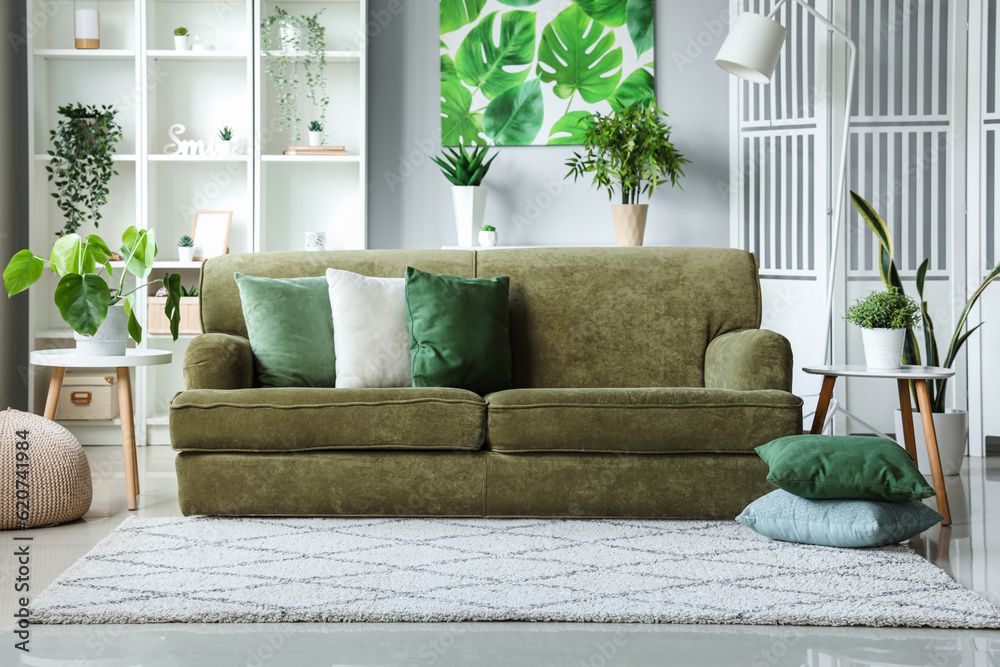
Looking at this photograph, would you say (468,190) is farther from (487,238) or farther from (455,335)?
(455,335)

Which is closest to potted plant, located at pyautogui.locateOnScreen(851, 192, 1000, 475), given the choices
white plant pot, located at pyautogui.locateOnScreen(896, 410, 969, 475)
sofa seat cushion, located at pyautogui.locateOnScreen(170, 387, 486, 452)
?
white plant pot, located at pyautogui.locateOnScreen(896, 410, 969, 475)

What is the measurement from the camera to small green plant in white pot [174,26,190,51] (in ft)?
13.9

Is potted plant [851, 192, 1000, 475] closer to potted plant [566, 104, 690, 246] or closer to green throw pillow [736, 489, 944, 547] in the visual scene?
potted plant [566, 104, 690, 246]

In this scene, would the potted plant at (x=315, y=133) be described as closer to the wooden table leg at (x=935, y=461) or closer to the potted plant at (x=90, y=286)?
the potted plant at (x=90, y=286)

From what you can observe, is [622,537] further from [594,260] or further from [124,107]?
[124,107]

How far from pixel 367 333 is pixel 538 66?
2.08 metres

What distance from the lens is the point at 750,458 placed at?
2648 millimetres

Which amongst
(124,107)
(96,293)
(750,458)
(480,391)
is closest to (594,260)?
(480,391)

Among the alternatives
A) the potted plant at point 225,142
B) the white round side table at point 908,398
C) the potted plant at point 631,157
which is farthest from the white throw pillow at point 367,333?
the potted plant at point 225,142

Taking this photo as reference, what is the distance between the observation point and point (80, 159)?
422 centimetres

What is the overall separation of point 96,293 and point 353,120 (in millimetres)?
2015

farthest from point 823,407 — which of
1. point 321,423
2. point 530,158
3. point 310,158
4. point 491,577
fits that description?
point 310,158

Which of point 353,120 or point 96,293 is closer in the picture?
point 96,293

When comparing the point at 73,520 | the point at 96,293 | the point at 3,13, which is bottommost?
the point at 73,520
